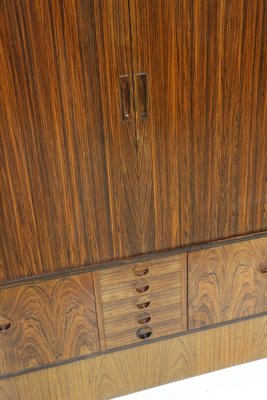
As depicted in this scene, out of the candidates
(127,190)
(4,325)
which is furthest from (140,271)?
(4,325)

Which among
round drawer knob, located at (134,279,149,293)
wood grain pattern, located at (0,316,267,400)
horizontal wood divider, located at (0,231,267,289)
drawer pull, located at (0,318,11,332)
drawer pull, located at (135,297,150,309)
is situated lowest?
wood grain pattern, located at (0,316,267,400)

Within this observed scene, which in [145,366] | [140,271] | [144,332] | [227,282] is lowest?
[145,366]

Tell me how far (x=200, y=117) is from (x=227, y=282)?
0.56m

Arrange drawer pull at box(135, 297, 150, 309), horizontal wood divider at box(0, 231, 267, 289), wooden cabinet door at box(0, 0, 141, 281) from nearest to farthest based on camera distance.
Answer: wooden cabinet door at box(0, 0, 141, 281), horizontal wood divider at box(0, 231, 267, 289), drawer pull at box(135, 297, 150, 309)

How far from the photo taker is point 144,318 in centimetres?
133

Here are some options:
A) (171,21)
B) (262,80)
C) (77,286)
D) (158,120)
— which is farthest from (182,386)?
(171,21)

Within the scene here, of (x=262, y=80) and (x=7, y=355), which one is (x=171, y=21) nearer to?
(x=262, y=80)

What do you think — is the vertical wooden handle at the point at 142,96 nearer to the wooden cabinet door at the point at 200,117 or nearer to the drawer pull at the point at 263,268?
the wooden cabinet door at the point at 200,117

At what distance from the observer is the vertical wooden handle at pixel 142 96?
1054mm

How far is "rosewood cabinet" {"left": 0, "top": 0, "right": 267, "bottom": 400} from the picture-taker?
3.30 feet

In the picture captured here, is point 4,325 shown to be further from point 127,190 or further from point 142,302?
point 127,190

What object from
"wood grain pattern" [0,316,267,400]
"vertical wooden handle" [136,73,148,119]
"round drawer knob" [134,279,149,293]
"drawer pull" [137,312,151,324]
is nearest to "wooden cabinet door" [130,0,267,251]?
"vertical wooden handle" [136,73,148,119]

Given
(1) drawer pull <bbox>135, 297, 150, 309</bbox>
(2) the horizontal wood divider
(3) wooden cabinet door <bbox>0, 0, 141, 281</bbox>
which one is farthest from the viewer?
(1) drawer pull <bbox>135, 297, 150, 309</bbox>

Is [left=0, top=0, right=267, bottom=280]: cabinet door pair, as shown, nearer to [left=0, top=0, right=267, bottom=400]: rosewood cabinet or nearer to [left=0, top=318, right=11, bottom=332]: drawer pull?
[left=0, top=0, right=267, bottom=400]: rosewood cabinet
